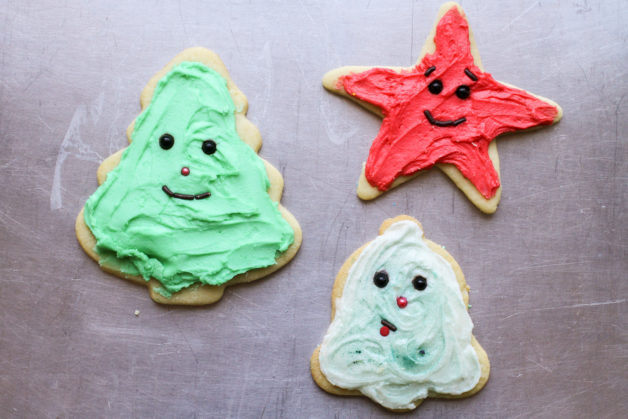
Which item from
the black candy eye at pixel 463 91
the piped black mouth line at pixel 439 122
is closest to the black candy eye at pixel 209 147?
the piped black mouth line at pixel 439 122

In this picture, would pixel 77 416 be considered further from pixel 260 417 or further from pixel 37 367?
pixel 260 417

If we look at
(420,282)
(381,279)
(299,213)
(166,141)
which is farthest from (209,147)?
(420,282)

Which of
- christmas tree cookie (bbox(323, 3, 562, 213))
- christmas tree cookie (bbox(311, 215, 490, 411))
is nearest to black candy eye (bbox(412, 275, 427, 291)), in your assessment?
christmas tree cookie (bbox(311, 215, 490, 411))

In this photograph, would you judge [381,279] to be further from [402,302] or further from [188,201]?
[188,201]

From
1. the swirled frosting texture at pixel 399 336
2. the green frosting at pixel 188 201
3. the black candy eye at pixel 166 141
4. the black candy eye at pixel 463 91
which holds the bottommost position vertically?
the swirled frosting texture at pixel 399 336

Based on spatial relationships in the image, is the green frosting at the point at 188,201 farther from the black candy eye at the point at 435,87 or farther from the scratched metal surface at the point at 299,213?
the black candy eye at the point at 435,87

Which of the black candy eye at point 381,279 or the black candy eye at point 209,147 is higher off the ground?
the black candy eye at point 209,147

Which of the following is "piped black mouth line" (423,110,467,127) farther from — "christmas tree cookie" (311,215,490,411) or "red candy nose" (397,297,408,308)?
"red candy nose" (397,297,408,308)
